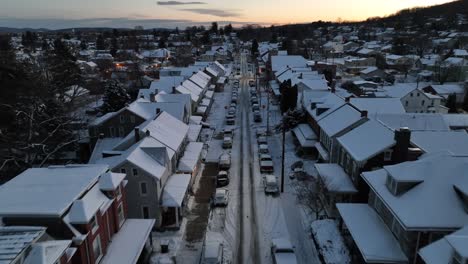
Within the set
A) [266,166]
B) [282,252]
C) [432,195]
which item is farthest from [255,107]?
[432,195]

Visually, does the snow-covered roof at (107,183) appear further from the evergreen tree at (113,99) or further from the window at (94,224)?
the evergreen tree at (113,99)

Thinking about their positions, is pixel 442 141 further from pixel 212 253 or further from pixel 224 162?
pixel 212 253

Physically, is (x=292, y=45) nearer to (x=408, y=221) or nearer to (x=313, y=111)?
(x=313, y=111)

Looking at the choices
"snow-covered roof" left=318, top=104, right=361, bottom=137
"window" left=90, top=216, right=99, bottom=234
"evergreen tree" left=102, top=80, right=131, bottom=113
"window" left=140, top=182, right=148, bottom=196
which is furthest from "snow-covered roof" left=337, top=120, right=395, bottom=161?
"evergreen tree" left=102, top=80, right=131, bottom=113

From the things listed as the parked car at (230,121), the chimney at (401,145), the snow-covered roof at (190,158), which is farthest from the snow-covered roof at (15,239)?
the parked car at (230,121)

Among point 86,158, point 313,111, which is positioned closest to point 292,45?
point 313,111
